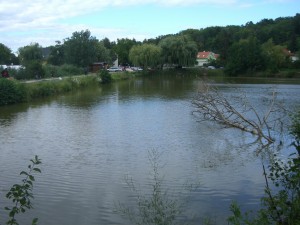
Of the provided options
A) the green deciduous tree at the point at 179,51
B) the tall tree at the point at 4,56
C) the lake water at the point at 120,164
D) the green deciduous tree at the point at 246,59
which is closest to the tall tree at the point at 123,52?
the tall tree at the point at 4,56

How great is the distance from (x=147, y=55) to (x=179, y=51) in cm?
578

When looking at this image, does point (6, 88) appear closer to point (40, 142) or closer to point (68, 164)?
point (40, 142)

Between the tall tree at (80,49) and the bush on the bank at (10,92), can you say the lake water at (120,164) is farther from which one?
the tall tree at (80,49)

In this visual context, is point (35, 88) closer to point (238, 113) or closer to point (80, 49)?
point (238, 113)

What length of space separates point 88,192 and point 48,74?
38.7 m

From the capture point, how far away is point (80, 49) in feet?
205

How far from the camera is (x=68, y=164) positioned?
12422 mm

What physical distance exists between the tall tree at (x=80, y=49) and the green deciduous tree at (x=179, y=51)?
44.2 feet

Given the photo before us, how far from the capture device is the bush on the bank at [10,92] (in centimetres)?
2828

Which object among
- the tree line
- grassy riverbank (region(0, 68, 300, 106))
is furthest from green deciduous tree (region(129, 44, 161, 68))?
grassy riverbank (region(0, 68, 300, 106))

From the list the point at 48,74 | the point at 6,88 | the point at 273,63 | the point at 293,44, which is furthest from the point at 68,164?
the point at 293,44

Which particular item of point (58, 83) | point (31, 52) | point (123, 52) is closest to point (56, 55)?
point (31, 52)

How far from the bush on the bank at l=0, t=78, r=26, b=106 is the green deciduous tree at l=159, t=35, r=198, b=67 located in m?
42.6

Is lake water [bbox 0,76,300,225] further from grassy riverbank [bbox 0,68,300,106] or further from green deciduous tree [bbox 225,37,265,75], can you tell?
green deciduous tree [bbox 225,37,265,75]
